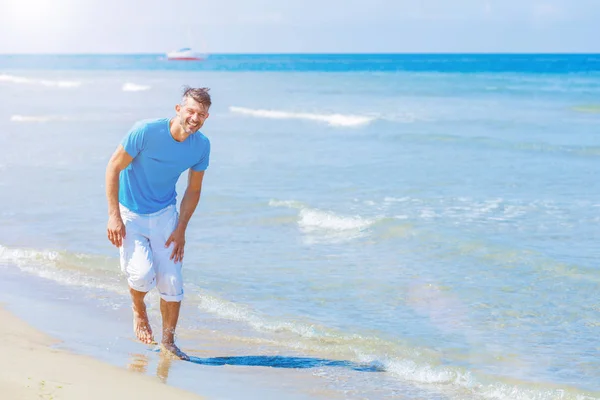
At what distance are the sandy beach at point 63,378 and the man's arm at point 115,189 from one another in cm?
80

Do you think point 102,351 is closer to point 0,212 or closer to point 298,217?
point 298,217

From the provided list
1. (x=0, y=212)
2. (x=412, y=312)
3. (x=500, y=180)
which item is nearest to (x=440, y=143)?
(x=500, y=180)

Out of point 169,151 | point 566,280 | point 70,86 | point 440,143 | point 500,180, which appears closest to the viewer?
point 169,151

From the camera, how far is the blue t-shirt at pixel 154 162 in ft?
17.0

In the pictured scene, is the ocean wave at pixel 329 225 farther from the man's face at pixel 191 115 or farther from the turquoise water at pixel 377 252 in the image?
the man's face at pixel 191 115

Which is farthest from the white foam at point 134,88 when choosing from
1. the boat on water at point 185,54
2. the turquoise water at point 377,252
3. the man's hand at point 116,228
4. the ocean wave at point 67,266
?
the boat on water at point 185,54

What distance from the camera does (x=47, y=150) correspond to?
1894 centimetres

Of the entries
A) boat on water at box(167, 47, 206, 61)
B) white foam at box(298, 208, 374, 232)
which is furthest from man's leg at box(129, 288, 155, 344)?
boat on water at box(167, 47, 206, 61)

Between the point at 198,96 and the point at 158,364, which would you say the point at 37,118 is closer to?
the point at 158,364

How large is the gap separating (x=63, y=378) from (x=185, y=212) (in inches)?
51.1

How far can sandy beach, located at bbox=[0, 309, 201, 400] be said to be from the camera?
15.3 feet

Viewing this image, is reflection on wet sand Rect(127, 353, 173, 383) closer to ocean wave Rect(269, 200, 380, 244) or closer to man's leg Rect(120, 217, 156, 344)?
man's leg Rect(120, 217, 156, 344)

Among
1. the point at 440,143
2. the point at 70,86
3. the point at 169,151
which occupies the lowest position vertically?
the point at 70,86

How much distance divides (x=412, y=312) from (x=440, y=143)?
46.9 ft
